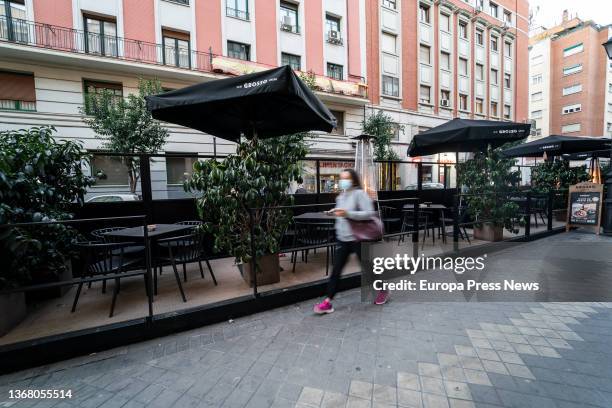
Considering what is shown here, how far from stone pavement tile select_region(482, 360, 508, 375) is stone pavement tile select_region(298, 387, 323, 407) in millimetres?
1395

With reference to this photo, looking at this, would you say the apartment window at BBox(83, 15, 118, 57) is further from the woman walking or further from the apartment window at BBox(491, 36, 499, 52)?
the apartment window at BBox(491, 36, 499, 52)

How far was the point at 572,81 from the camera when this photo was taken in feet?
129

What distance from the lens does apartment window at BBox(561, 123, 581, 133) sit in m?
38.7

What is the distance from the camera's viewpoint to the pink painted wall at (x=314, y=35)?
17.2m

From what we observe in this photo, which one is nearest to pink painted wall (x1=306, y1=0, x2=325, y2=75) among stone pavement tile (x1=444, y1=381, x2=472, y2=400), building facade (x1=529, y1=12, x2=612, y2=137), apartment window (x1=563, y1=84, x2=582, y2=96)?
stone pavement tile (x1=444, y1=381, x2=472, y2=400)

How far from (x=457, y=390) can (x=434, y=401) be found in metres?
0.24

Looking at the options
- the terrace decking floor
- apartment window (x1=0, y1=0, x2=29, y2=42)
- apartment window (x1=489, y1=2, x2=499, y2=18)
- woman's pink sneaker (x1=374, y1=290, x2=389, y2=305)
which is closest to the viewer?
the terrace decking floor

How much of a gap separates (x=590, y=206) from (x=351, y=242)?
8196 mm

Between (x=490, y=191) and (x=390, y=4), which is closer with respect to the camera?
(x=490, y=191)

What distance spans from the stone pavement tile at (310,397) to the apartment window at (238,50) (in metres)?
16.5

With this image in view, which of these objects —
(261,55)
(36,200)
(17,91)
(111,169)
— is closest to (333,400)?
(36,200)

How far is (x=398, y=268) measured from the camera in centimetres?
488

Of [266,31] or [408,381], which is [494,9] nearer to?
[266,31]

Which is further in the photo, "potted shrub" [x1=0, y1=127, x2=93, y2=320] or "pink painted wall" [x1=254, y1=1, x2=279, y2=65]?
"pink painted wall" [x1=254, y1=1, x2=279, y2=65]
